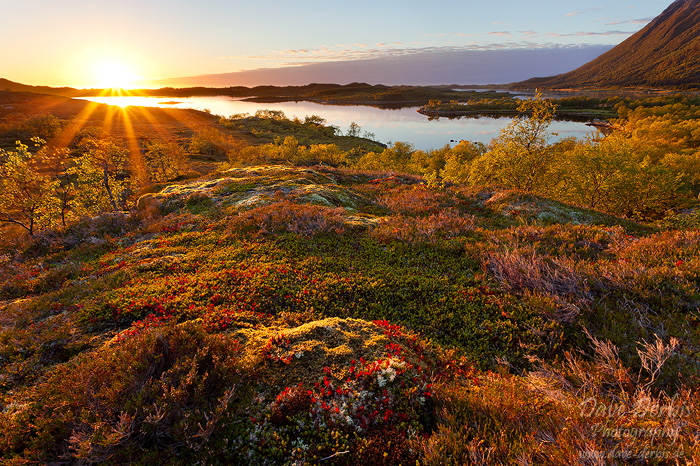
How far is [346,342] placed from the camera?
608cm

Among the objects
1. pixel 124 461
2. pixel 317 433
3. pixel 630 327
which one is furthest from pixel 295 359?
pixel 630 327

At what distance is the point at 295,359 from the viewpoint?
564 cm

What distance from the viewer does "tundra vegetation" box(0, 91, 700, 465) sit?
4.04 metres

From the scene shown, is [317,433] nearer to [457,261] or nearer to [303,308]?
[303,308]

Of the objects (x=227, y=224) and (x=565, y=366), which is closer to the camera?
(x=565, y=366)

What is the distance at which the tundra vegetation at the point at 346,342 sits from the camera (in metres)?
4.04

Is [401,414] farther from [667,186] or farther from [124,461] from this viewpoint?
[667,186]

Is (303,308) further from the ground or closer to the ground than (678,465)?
closer to the ground

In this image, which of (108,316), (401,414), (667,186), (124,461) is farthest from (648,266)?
(667,186)

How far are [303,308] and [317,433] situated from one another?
382 cm

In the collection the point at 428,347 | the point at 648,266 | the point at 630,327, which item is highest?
the point at 648,266

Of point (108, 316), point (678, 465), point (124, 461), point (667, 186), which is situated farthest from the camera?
point (667, 186)

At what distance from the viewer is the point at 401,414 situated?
4574mm

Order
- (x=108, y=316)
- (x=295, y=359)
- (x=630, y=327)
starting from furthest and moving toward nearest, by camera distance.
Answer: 1. (x=108, y=316)
2. (x=630, y=327)
3. (x=295, y=359)
